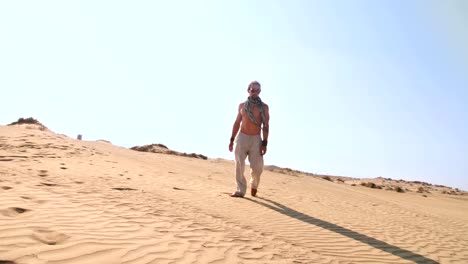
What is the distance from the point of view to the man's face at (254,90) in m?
7.31

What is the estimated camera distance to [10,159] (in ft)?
27.5

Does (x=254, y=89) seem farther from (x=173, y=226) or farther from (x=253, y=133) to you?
(x=173, y=226)

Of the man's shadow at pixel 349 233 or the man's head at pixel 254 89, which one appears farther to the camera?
the man's head at pixel 254 89

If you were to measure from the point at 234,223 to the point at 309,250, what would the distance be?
1.14m

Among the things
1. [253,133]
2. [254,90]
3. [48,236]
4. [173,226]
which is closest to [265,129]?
[253,133]

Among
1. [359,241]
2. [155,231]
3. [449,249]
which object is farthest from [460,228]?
[155,231]

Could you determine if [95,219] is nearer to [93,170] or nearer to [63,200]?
[63,200]

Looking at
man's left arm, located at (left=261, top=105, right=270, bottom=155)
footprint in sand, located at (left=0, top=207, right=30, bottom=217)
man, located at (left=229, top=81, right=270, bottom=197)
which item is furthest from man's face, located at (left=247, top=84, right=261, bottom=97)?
footprint in sand, located at (left=0, top=207, right=30, bottom=217)

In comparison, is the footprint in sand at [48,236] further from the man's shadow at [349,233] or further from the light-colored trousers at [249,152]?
the light-colored trousers at [249,152]

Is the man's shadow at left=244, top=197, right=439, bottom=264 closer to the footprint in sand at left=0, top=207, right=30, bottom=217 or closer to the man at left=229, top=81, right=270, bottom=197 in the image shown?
the man at left=229, top=81, right=270, bottom=197

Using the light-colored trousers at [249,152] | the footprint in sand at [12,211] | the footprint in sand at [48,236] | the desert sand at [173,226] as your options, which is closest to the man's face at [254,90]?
the light-colored trousers at [249,152]

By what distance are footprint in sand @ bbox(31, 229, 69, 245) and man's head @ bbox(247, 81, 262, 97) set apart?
4612 millimetres

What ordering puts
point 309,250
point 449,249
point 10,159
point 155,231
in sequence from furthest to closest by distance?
point 10,159 → point 449,249 → point 309,250 → point 155,231

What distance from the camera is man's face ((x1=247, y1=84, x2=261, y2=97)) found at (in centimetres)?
731
